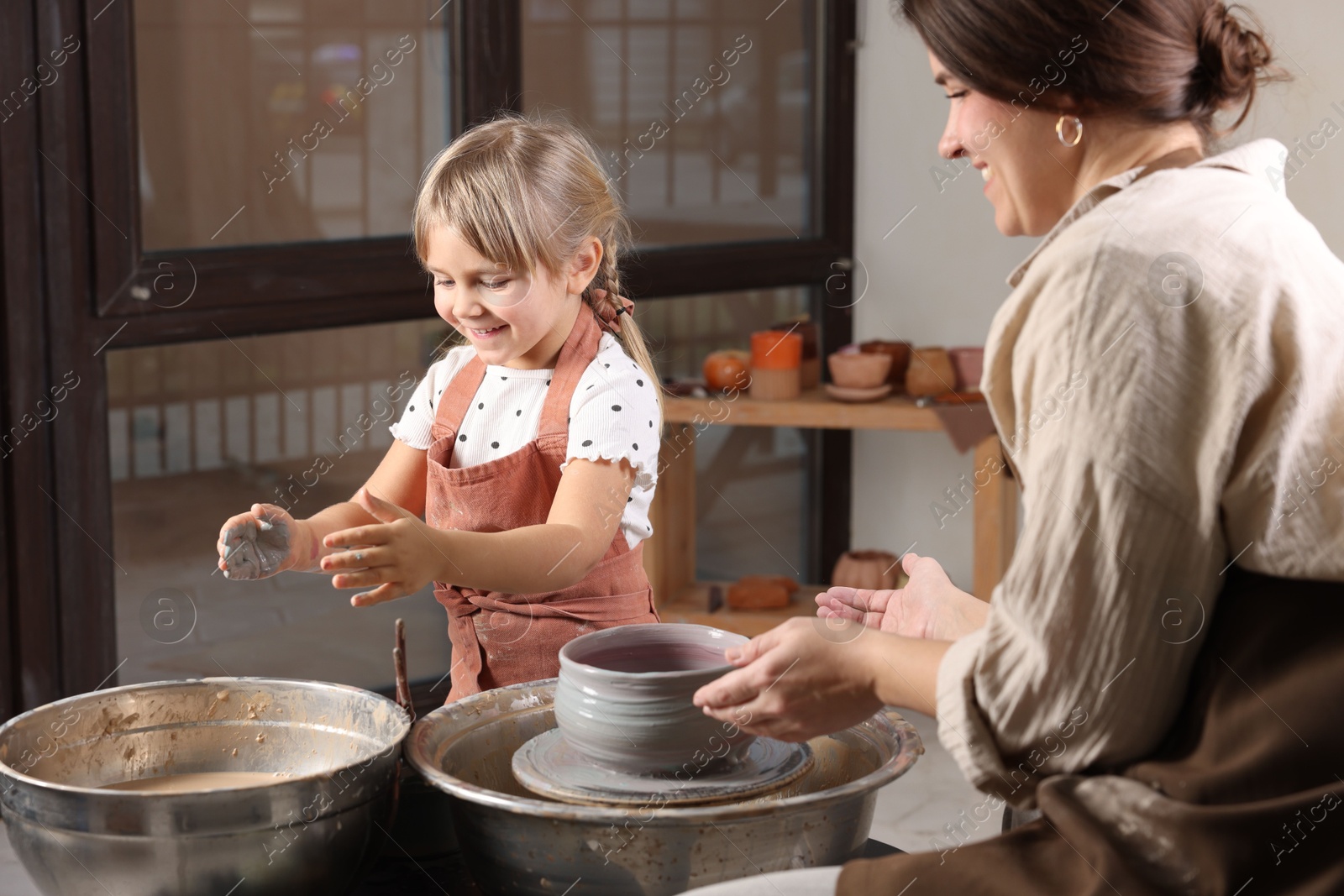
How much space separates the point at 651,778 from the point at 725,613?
7.01 feet

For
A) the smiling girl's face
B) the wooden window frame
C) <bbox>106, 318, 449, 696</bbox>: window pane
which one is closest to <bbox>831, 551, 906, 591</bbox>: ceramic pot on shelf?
<bbox>106, 318, 449, 696</bbox>: window pane

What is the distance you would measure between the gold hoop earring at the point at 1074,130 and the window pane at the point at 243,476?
6.51 feet

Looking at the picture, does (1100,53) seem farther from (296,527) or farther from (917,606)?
(296,527)

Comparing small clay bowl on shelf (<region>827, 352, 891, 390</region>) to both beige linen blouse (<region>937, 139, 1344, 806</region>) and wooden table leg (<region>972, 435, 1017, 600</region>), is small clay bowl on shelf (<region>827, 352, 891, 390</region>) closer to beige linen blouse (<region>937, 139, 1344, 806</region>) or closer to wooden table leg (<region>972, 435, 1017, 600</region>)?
wooden table leg (<region>972, 435, 1017, 600</region>)

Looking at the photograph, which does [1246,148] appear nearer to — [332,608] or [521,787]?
[521,787]

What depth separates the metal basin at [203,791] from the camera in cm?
95

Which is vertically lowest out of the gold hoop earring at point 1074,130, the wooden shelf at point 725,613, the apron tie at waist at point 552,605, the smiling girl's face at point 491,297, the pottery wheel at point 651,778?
the wooden shelf at point 725,613

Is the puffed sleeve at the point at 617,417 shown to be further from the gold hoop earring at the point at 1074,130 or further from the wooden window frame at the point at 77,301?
the wooden window frame at the point at 77,301

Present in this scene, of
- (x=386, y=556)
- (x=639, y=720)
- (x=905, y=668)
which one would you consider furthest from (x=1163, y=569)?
(x=386, y=556)

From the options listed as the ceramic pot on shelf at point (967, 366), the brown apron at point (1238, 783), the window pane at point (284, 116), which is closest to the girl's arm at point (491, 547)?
the brown apron at point (1238, 783)

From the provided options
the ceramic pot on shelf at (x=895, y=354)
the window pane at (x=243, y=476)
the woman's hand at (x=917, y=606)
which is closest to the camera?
the woman's hand at (x=917, y=606)

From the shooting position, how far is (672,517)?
10.8 ft

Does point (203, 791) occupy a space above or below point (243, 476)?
above

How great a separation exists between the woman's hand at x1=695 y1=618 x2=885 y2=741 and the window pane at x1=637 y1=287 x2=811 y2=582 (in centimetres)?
238
